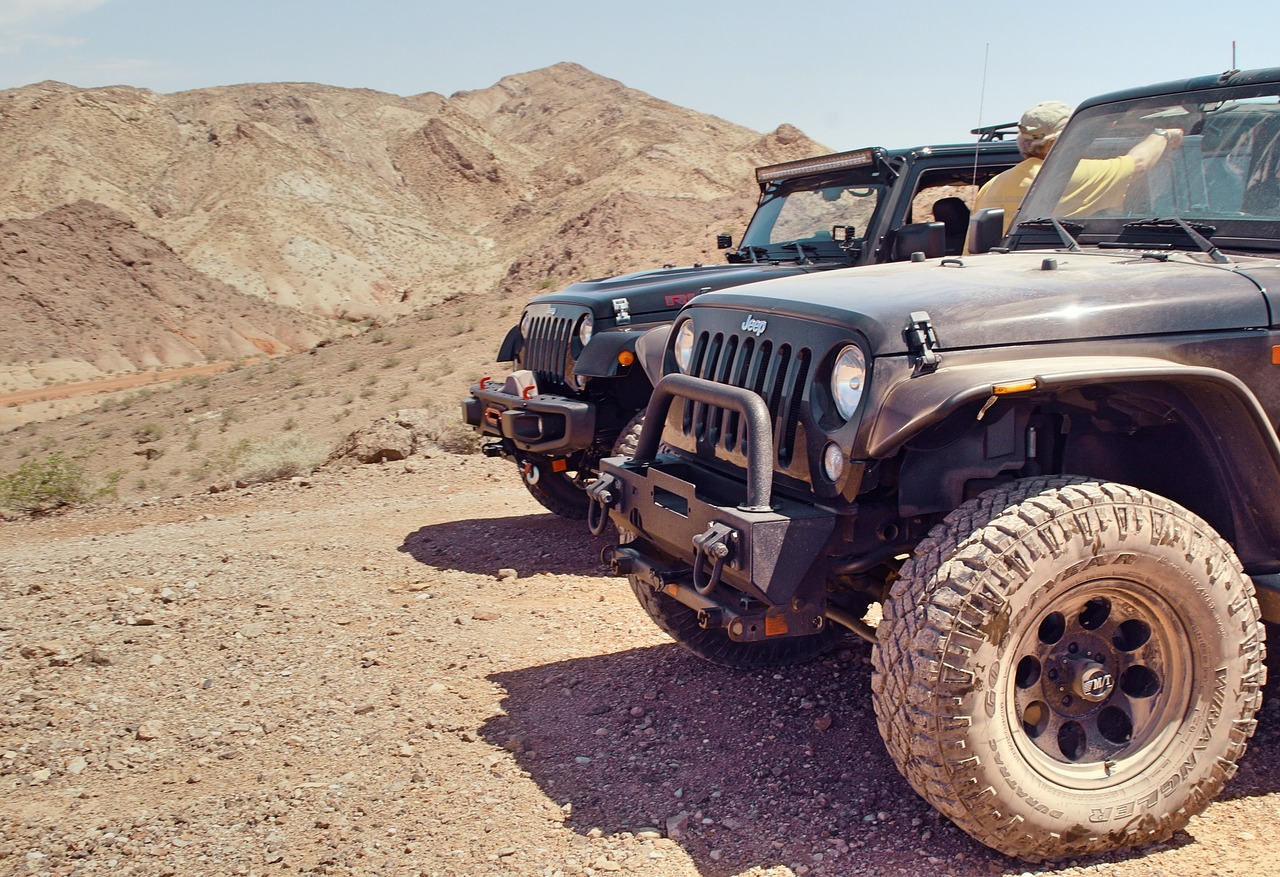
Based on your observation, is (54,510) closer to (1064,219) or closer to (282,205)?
(1064,219)

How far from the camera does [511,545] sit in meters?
6.89

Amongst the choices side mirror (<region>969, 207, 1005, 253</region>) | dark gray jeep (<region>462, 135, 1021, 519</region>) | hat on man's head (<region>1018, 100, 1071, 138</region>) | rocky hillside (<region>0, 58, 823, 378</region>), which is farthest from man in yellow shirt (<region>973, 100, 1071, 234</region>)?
rocky hillside (<region>0, 58, 823, 378</region>)

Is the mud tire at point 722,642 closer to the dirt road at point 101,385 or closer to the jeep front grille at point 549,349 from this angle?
the jeep front grille at point 549,349

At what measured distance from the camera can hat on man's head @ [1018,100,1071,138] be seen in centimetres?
530

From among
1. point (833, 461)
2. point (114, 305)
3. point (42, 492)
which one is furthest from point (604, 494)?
point (114, 305)

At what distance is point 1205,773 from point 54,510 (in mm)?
9481

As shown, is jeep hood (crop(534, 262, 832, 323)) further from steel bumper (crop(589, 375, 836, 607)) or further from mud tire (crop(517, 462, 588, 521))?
steel bumper (crop(589, 375, 836, 607))

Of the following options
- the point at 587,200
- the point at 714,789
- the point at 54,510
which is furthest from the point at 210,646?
the point at 587,200

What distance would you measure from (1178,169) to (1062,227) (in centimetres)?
43

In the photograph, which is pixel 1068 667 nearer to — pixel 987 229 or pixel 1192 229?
pixel 1192 229

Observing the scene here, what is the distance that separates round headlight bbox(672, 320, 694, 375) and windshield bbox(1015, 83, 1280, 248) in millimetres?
1486

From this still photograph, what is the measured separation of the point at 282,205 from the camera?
41156mm

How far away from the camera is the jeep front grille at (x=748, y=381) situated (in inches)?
133

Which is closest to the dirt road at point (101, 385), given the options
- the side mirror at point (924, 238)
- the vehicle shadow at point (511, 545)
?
the vehicle shadow at point (511, 545)
